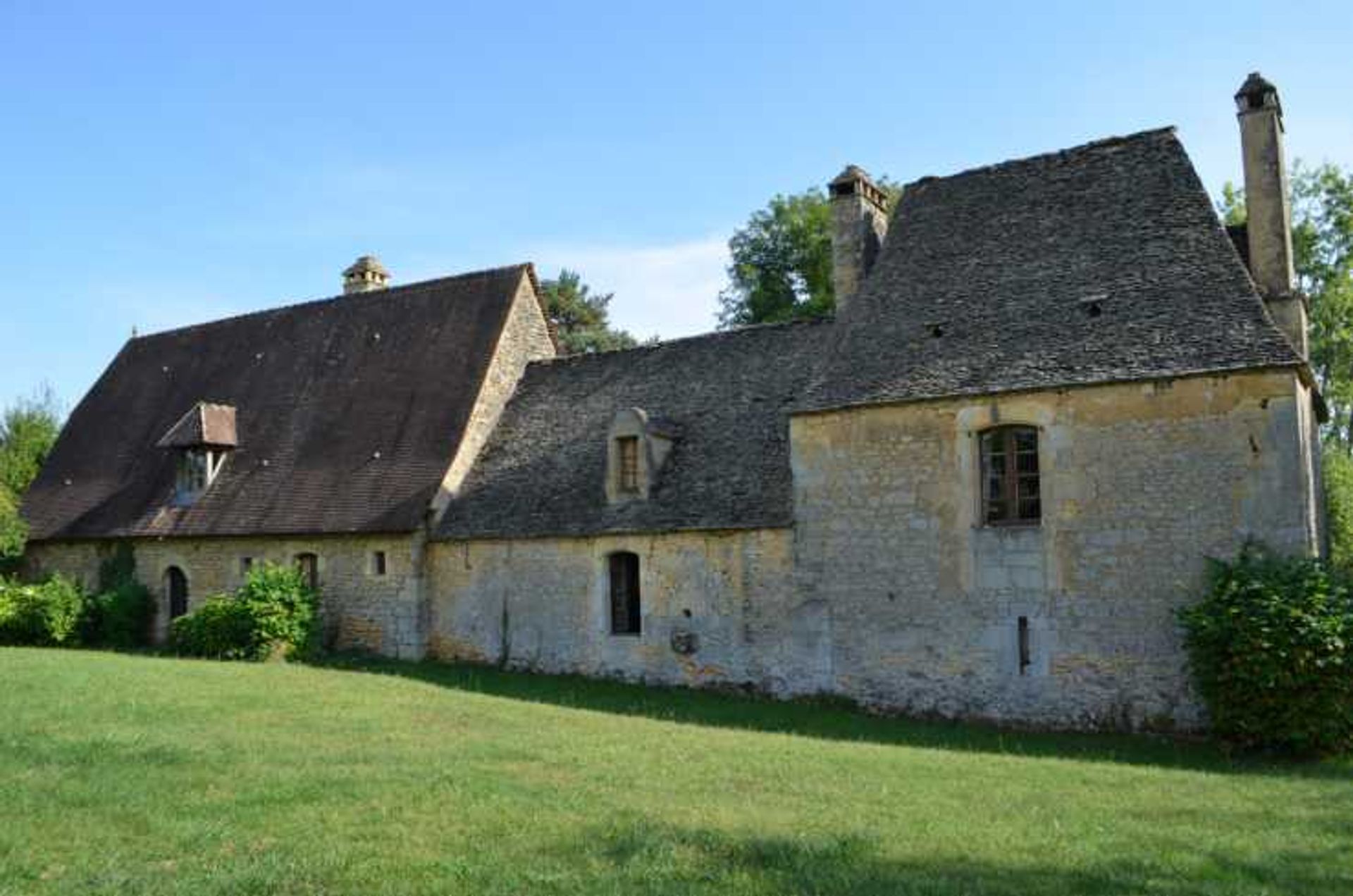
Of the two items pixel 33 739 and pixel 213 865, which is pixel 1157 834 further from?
pixel 33 739

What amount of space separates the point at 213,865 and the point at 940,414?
11.0 m

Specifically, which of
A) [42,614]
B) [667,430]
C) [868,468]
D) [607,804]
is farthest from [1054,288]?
[42,614]

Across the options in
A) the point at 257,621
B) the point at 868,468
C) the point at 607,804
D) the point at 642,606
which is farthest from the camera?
the point at 257,621

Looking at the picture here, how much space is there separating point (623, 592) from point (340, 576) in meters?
6.16

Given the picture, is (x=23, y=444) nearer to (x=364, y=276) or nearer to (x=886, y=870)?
(x=364, y=276)

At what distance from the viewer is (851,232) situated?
19.4 m

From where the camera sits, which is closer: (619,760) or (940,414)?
(619,760)

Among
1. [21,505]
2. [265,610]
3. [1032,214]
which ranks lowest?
[265,610]

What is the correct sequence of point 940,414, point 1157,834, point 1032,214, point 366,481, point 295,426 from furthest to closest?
point 295,426 → point 366,481 → point 1032,214 → point 940,414 → point 1157,834

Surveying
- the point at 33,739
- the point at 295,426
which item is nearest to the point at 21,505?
the point at 295,426

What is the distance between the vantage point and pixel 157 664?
18.8 m

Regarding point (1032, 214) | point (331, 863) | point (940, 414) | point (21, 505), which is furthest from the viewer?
point (21, 505)

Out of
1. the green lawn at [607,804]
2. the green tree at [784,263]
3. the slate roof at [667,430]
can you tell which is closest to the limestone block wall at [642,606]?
the slate roof at [667,430]

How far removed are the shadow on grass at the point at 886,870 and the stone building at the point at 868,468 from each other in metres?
6.58
